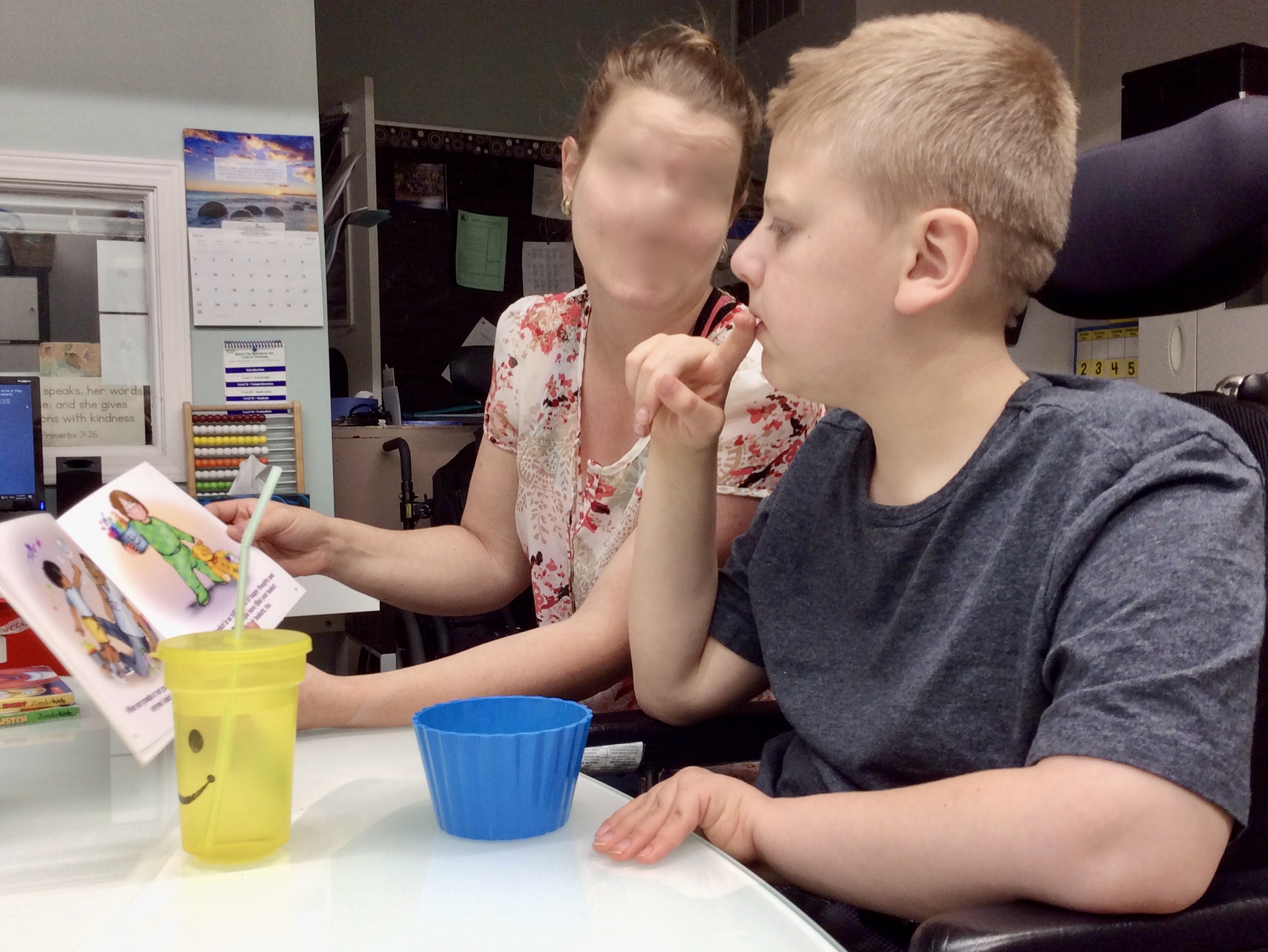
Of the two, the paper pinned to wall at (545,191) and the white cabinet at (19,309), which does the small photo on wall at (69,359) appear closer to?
the white cabinet at (19,309)

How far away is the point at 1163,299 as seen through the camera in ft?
2.78

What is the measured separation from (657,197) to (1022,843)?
2.55 ft

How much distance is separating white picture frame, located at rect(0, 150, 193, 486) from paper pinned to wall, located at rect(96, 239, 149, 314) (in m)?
0.02

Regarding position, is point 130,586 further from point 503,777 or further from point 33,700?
point 503,777

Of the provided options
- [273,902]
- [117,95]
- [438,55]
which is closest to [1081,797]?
[273,902]

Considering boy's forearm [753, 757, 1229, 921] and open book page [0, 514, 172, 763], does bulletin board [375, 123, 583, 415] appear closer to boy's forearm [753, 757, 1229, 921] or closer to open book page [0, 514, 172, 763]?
open book page [0, 514, 172, 763]

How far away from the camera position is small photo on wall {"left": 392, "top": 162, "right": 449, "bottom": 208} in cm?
363

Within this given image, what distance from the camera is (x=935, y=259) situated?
745 millimetres

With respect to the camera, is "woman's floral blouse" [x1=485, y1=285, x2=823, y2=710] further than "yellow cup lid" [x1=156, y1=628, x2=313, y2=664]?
Yes

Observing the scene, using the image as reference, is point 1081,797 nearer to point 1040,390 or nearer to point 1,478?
point 1040,390

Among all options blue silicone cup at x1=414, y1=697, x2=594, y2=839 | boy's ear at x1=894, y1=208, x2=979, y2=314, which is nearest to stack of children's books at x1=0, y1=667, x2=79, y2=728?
blue silicone cup at x1=414, y1=697, x2=594, y2=839

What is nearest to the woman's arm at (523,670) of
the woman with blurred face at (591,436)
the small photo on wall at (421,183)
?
the woman with blurred face at (591,436)

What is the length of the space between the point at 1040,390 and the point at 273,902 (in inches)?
23.8

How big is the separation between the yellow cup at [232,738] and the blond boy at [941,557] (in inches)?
8.1
